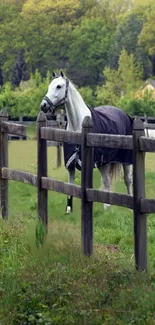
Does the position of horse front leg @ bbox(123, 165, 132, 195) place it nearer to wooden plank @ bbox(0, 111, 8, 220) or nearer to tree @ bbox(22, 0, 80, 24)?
wooden plank @ bbox(0, 111, 8, 220)

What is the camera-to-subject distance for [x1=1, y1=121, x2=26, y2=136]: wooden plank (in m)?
10.9

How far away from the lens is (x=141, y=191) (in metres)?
7.61

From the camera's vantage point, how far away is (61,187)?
9109 mm

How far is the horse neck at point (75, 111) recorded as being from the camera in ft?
43.1

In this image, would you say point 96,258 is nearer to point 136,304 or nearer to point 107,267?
point 107,267

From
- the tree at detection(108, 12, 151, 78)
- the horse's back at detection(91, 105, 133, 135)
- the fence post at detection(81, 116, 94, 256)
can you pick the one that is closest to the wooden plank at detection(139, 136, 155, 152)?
the fence post at detection(81, 116, 94, 256)

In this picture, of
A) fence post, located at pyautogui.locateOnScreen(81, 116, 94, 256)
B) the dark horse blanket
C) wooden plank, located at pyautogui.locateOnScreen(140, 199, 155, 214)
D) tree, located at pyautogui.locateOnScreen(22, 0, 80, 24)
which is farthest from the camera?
tree, located at pyautogui.locateOnScreen(22, 0, 80, 24)

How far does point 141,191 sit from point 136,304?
142cm

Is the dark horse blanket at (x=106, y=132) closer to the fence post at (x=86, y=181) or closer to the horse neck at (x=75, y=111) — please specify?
the horse neck at (x=75, y=111)

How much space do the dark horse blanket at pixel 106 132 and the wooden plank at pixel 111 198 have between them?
439 centimetres

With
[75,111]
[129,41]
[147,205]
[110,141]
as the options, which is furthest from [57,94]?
[129,41]

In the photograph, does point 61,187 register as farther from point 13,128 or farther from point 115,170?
point 115,170

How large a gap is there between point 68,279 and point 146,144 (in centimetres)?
141

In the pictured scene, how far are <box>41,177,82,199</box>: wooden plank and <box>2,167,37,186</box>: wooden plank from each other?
0.45 meters
